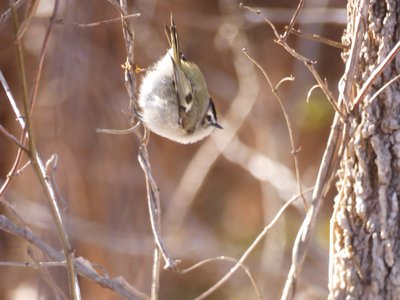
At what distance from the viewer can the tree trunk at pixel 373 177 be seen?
2119 millimetres

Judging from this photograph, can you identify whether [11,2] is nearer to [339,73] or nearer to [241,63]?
[241,63]

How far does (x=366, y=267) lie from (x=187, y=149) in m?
3.99

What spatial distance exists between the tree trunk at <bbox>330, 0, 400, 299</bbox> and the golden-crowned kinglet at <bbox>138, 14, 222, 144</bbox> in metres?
1.06

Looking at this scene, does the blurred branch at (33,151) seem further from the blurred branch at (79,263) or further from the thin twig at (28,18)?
the blurred branch at (79,263)

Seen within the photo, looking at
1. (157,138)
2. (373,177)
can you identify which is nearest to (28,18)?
(373,177)

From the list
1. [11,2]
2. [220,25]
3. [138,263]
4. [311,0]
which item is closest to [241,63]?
[220,25]

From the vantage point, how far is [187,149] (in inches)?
240

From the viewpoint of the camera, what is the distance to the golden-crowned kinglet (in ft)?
10.3

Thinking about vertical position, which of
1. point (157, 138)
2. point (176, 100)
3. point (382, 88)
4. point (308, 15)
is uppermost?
point (308, 15)

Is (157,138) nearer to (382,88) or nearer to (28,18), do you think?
(382,88)

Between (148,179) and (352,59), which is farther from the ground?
(352,59)

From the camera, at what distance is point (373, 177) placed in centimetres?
215

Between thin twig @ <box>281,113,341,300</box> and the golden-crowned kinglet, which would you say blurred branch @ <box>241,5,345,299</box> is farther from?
the golden-crowned kinglet

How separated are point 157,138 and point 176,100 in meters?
2.49
